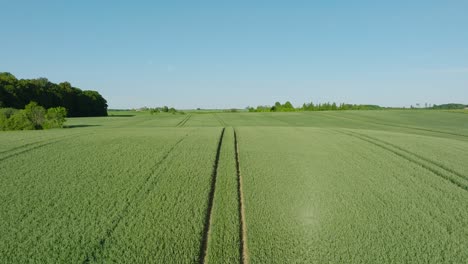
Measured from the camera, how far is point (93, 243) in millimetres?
7812

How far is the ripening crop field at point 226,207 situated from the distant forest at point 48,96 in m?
56.1

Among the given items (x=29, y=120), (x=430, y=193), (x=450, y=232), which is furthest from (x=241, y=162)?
(x=29, y=120)

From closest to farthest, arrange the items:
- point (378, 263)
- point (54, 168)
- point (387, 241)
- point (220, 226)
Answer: point (378, 263)
point (387, 241)
point (220, 226)
point (54, 168)

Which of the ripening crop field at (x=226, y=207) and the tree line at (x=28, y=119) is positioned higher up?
the tree line at (x=28, y=119)

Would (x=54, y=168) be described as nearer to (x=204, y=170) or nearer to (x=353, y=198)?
(x=204, y=170)

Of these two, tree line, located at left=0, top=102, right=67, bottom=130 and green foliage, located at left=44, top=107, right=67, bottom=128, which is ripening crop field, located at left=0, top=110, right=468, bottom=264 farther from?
green foliage, located at left=44, top=107, right=67, bottom=128

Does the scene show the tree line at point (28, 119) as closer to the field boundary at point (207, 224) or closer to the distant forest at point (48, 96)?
the distant forest at point (48, 96)

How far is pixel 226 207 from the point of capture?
10117 mm

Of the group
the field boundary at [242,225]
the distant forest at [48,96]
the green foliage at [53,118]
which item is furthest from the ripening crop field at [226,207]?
the distant forest at [48,96]

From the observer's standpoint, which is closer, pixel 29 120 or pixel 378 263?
pixel 378 263

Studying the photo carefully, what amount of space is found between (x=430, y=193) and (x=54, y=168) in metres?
14.5

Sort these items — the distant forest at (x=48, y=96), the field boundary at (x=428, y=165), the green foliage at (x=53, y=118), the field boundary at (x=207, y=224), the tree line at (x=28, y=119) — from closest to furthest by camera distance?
the field boundary at (x=207, y=224), the field boundary at (x=428, y=165), the tree line at (x=28, y=119), the green foliage at (x=53, y=118), the distant forest at (x=48, y=96)

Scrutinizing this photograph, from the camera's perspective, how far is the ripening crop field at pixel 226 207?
773 cm

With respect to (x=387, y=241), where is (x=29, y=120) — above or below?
above
